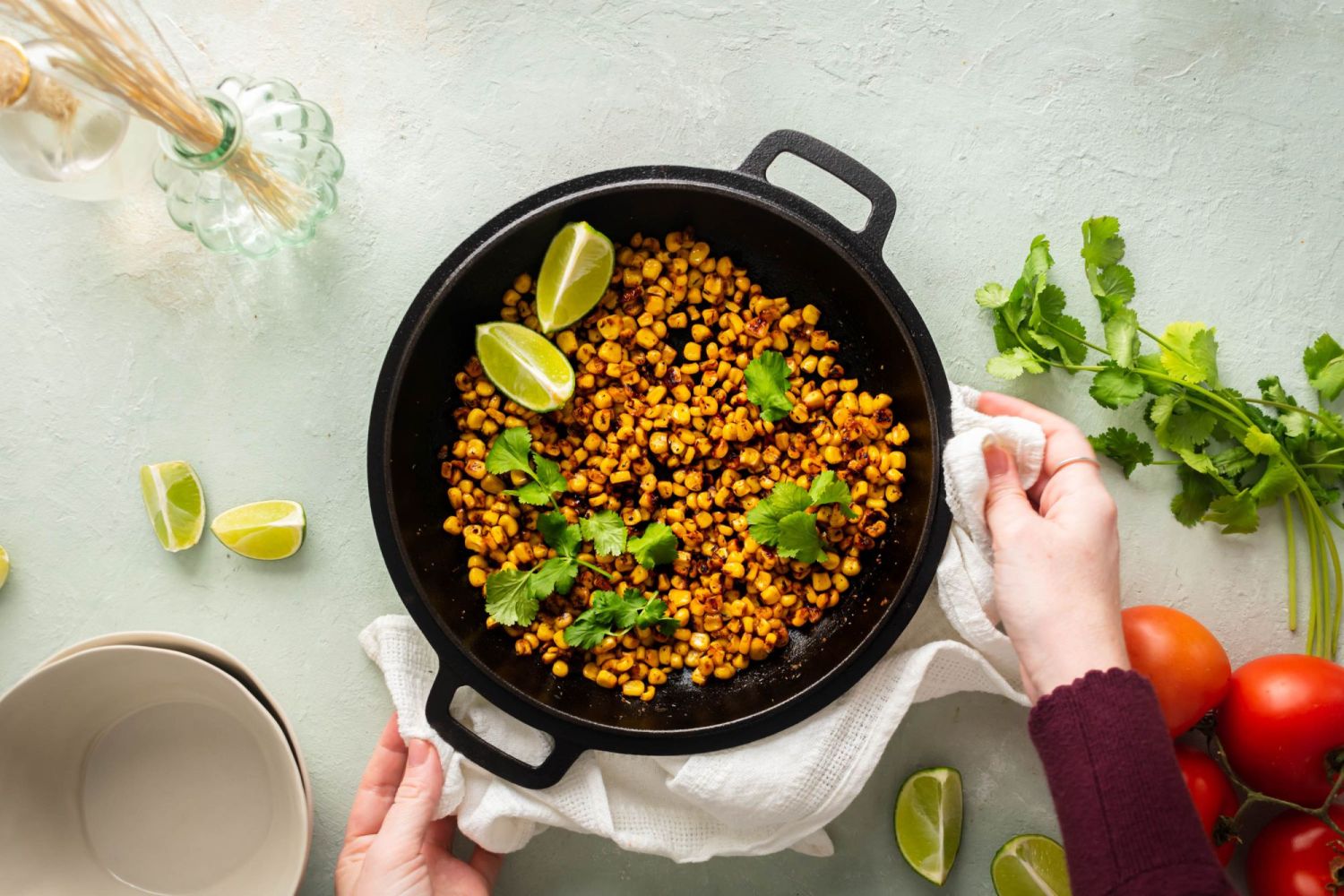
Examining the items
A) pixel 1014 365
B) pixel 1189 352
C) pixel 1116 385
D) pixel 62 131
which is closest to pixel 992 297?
pixel 1014 365

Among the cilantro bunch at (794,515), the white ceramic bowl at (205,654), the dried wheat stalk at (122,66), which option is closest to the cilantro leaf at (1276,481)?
the cilantro bunch at (794,515)

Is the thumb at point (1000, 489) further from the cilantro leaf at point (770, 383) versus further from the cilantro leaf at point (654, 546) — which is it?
the cilantro leaf at point (654, 546)

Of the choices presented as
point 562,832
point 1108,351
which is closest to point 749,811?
point 562,832

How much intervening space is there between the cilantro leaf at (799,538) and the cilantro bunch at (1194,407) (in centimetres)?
39

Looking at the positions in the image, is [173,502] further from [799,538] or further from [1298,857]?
[1298,857]

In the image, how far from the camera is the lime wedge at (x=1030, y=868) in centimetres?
146

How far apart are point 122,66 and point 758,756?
1.21 metres

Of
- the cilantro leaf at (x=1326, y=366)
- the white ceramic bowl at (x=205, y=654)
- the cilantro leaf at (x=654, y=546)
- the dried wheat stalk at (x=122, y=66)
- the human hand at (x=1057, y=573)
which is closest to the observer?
the dried wheat stalk at (x=122, y=66)

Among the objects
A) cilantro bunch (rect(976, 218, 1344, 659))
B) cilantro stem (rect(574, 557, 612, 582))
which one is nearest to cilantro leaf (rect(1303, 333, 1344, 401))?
cilantro bunch (rect(976, 218, 1344, 659))

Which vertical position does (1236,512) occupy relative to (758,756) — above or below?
above

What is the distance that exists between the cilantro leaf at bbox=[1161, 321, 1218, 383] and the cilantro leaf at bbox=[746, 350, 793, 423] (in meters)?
0.61

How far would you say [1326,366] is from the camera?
1529 millimetres

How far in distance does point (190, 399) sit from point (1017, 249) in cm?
138

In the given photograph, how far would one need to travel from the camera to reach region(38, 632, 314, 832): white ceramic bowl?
1.30 m
